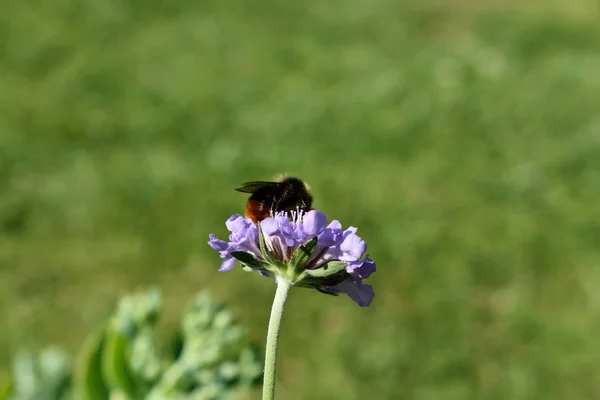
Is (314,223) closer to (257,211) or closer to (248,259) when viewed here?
(248,259)

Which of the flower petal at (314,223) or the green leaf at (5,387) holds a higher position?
the green leaf at (5,387)

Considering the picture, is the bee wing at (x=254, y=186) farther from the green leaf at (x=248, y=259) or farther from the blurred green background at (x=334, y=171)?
the blurred green background at (x=334, y=171)

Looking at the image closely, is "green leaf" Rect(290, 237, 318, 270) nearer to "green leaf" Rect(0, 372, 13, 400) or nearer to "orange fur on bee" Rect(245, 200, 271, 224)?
"orange fur on bee" Rect(245, 200, 271, 224)

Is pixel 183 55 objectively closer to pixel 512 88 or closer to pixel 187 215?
pixel 187 215

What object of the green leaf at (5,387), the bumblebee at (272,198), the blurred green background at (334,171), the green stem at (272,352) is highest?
the blurred green background at (334,171)

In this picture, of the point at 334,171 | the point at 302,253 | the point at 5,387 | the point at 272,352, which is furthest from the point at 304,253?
the point at 334,171

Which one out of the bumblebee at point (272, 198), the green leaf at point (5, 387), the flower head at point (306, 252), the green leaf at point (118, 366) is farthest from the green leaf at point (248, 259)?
the green leaf at point (5, 387)

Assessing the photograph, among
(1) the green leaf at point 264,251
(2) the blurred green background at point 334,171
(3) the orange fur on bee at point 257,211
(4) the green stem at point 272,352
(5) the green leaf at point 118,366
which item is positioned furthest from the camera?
(2) the blurred green background at point 334,171
